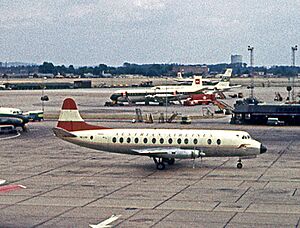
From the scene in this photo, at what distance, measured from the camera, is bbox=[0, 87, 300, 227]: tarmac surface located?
3969 cm

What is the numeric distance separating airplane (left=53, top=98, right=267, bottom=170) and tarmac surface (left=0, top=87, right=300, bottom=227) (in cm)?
141

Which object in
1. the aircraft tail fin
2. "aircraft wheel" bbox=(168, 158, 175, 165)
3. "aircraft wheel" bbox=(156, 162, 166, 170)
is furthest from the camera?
the aircraft tail fin

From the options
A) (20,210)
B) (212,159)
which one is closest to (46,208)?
(20,210)

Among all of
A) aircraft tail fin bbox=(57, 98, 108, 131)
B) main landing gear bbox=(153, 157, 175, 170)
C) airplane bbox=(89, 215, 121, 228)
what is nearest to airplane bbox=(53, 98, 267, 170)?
main landing gear bbox=(153, 157, 175, 170)

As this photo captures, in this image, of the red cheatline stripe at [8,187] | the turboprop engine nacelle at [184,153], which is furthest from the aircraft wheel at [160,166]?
the red cheatline stripe at [8,187]

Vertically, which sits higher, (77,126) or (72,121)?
(72,121)

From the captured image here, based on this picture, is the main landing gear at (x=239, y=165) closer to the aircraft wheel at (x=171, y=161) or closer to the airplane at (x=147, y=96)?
the aircraft wheel at (x=171, y=161)

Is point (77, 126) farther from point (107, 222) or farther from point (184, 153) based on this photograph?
point (107, 222)

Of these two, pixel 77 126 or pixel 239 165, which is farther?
pixel 77 126

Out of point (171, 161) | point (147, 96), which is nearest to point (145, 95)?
point (147, 96)

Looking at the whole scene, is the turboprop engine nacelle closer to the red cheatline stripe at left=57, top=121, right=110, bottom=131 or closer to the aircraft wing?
the aircraft wing

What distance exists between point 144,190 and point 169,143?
399 inches

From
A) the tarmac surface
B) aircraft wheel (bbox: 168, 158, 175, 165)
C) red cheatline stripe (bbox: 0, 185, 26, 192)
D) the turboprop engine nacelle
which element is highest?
the turboprop engine nacelle

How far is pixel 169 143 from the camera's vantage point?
58.7m
